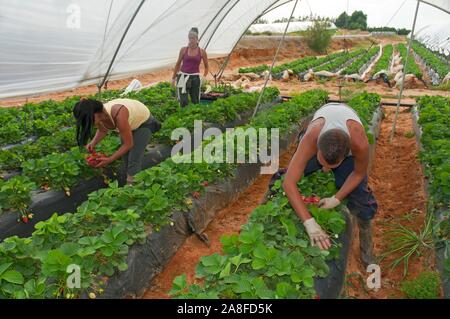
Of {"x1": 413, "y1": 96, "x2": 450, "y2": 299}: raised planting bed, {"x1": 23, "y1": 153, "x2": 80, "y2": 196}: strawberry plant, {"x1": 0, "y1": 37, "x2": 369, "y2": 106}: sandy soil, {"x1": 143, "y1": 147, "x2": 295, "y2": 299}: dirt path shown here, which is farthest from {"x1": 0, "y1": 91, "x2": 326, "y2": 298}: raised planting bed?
{"x1": 0, "y1": 37, "x2": 369, "y2": 106}: sandy soil

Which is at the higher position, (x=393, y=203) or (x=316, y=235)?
(x=316, y=235)

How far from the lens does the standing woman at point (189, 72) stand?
7000mm

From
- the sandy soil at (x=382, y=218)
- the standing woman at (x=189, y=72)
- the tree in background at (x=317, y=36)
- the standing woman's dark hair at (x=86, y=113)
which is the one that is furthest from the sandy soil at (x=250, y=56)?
the standing woman's dark hair at (x=86, y=113)

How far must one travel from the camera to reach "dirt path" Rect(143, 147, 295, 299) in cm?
319

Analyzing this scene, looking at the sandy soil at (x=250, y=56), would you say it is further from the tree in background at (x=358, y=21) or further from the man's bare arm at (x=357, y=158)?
the tree in background at (x=358, y=21)

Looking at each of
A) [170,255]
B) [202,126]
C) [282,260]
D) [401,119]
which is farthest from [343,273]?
[401,119]

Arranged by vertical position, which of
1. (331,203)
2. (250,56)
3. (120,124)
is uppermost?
(250,56)

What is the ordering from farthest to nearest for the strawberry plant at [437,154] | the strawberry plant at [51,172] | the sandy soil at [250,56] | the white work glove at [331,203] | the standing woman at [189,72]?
the sandy soil at [250,56] < the standing woman at [189,72] < the strawberry plant at [51,172] < the strawberry plant at [437,154] < the white work glove at [331,203]

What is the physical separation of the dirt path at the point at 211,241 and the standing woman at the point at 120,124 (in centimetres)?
103

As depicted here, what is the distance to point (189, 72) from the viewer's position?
282 inches

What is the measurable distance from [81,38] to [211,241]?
313cm

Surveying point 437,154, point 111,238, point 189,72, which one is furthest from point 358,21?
point 111,238

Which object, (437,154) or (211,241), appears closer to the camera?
(211,241)

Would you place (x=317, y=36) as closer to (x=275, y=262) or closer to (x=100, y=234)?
(x=100, y=234)
